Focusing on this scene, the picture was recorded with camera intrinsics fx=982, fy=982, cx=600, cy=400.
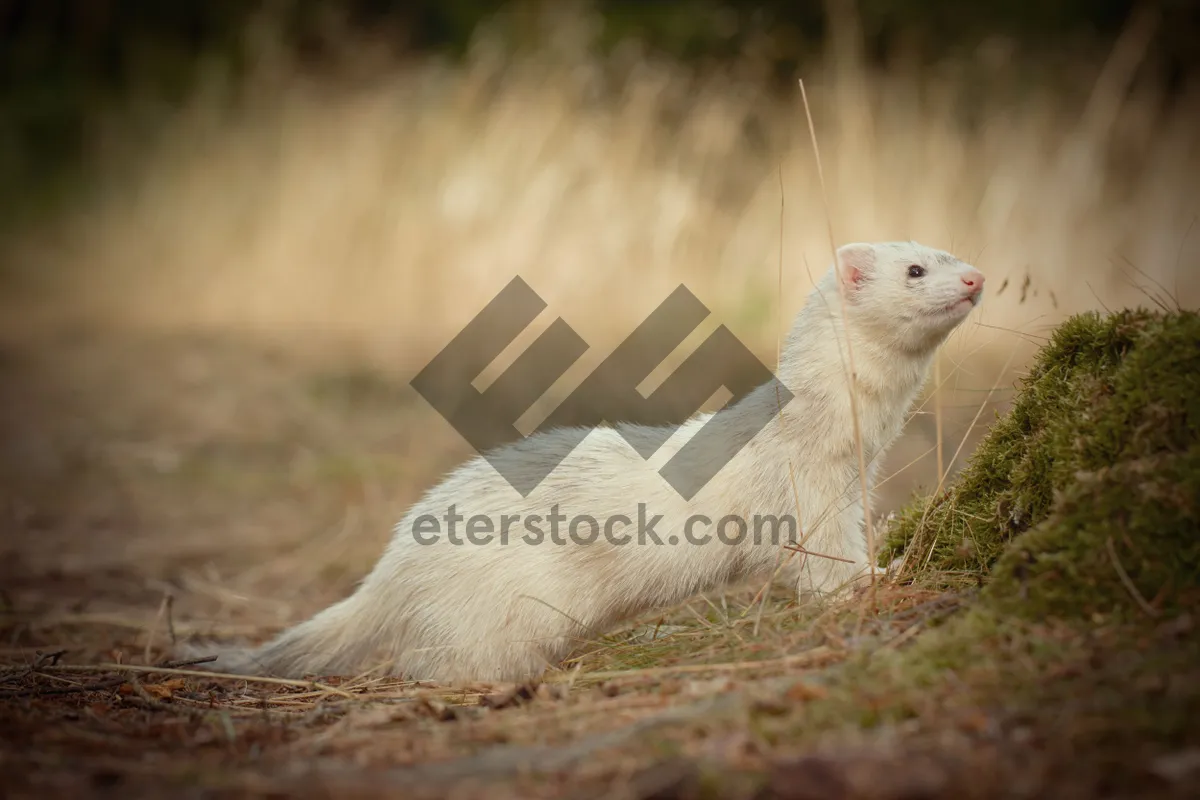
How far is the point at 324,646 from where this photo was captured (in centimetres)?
318

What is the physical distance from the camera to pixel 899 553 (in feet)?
10.2

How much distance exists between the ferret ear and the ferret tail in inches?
73.7

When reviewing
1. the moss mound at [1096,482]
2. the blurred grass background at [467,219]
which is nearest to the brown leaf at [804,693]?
the moss mound at [1096,482]

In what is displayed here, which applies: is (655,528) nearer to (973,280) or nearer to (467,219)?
(973,280)

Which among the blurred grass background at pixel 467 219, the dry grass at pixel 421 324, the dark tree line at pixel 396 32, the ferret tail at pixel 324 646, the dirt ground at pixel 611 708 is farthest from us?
the dark tree line at pixel 396 32

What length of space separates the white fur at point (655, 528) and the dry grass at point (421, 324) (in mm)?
155

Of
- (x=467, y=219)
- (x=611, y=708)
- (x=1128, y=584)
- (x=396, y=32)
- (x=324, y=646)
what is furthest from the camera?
(x=396, y=32)

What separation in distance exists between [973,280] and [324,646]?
7.67 feet

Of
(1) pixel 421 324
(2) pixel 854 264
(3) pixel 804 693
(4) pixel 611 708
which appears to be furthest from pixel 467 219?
(3) pixel 804 693

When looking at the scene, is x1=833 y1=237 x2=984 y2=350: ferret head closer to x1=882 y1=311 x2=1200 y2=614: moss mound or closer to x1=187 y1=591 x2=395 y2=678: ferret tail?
x1=882 y1=311 x2=1200 y2=614: moss mound

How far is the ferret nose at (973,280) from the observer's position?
2.97 m

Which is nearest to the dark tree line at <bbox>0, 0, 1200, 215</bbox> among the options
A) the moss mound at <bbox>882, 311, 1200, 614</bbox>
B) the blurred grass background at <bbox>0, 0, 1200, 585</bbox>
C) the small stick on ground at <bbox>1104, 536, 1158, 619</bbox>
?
the blurred grass background at <bbox>0, 0, 1200, 585</bbox>

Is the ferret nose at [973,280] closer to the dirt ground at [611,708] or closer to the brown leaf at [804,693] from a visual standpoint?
the dirt ground at [611,708]

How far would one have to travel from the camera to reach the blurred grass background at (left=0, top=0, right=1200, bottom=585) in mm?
6289
